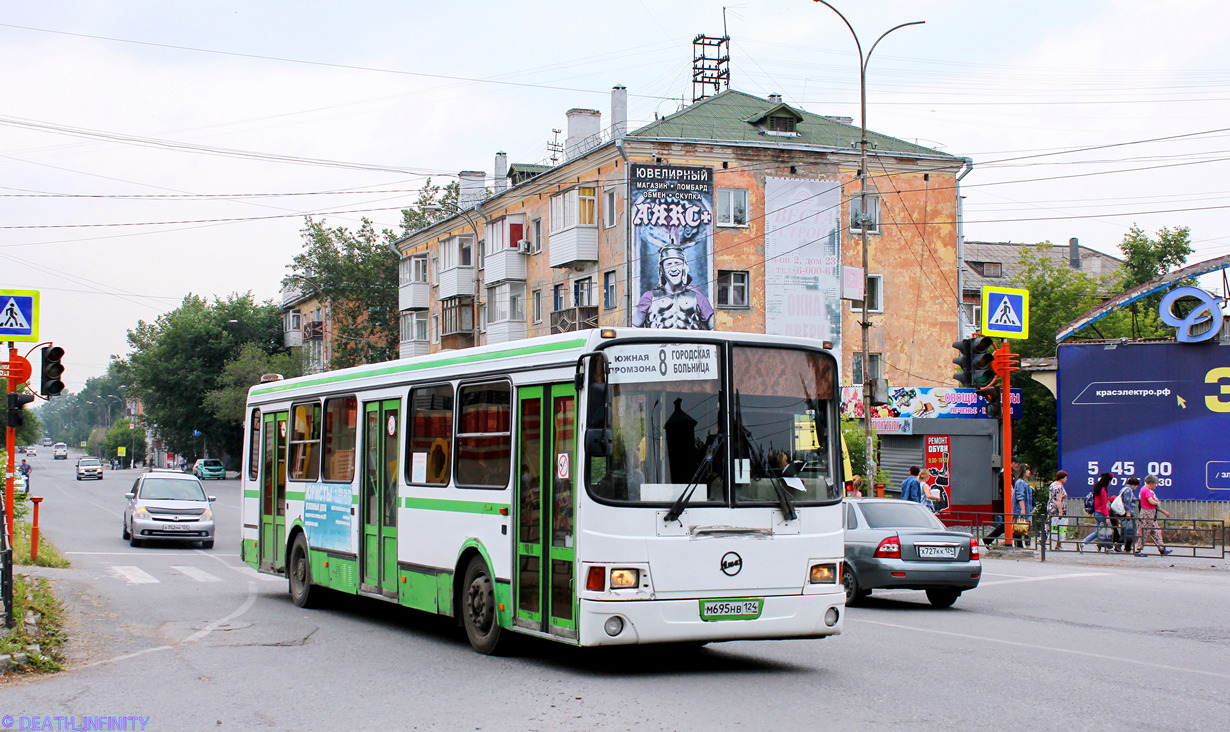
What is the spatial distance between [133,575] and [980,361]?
47.5 feet

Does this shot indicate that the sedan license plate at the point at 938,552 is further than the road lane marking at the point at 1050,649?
Yes

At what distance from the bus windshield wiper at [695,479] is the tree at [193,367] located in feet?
284

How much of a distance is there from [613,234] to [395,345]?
3849 cm

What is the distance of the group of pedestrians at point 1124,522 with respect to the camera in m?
25.5

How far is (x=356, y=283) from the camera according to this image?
80.8 metres

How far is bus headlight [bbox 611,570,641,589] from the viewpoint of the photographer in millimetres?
9188

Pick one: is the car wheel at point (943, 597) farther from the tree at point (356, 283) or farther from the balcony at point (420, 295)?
the tree at point (356, 283)

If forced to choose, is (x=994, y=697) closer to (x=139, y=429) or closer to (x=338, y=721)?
(x=338, y=721)

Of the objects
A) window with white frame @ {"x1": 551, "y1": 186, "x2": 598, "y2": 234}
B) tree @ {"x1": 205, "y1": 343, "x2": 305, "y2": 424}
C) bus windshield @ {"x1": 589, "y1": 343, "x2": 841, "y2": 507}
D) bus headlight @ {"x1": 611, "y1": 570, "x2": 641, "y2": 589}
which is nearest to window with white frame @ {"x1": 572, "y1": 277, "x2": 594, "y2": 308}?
window with white frame @ {"x1": 551, "y1": 186, "x2": 598, "y2": 234}

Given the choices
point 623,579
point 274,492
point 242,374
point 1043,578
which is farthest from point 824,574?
point 242,374

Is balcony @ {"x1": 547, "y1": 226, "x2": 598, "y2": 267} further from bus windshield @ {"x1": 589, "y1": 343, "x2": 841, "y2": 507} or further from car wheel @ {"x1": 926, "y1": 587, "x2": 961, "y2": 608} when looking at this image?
bus windshield @ {"x1": 589, "y1": 343, "x2": 841, "y2": 507}

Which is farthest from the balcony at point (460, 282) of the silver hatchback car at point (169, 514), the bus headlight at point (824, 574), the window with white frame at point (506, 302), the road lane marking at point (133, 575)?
the bus headlight at point (824, 574)

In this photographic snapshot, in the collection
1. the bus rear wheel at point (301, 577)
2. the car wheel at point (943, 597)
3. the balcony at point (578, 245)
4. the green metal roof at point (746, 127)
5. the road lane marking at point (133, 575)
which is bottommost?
the road lane marking at point (133, 575)

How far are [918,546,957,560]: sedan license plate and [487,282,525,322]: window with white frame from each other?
38566 millimetres
